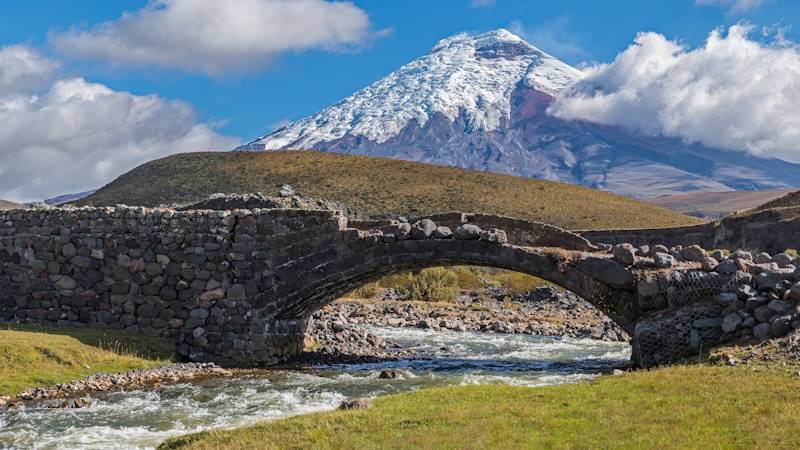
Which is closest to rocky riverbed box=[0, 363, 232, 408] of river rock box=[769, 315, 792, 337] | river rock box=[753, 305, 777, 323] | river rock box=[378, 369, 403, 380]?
river rock box=[378, 369, 403, 380]

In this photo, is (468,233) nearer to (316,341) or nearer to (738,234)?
(316,341)

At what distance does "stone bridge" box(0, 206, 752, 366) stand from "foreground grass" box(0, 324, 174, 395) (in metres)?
0.89

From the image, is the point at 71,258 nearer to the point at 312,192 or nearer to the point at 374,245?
the point at 374,245

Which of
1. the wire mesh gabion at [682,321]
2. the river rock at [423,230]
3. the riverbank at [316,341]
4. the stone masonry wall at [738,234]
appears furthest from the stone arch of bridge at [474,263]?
the stone masonry wall at [738,234]

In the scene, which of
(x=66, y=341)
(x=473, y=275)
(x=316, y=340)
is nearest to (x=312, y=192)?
(x=473, y=275)

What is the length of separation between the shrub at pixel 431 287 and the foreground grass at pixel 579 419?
2671 cm

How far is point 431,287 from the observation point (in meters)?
39.3

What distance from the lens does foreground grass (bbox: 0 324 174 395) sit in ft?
51.9

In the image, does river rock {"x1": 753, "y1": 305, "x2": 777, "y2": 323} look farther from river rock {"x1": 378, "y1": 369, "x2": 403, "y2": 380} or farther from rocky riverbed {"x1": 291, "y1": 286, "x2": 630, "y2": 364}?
rocky riverbed {"x1": 291, "y1": 286, "x2": 630, "y2": 364}

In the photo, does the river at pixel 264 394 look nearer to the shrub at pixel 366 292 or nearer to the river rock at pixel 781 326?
the river rock at pixel 781 326

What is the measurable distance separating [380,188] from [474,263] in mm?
68218

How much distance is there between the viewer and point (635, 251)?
62.2 feet

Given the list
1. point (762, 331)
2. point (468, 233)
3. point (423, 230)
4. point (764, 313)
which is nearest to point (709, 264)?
point (764, 313)

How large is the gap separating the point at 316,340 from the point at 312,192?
2448 inches
